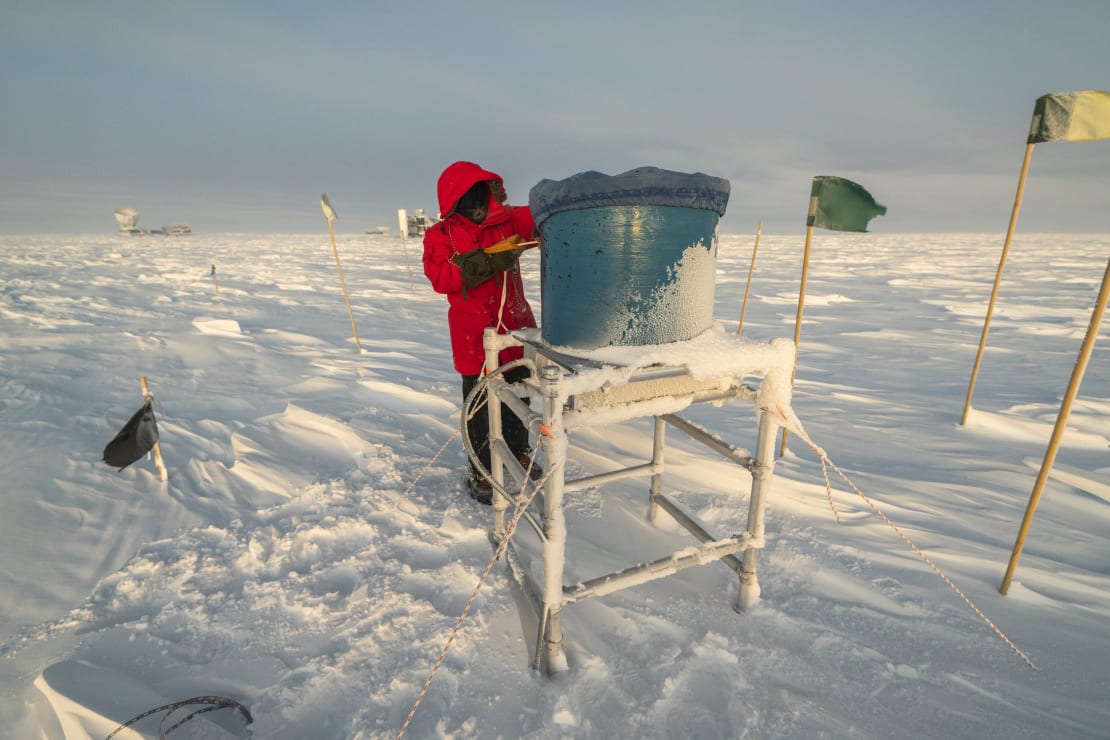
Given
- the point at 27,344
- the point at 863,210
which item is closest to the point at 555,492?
the point at 863,210

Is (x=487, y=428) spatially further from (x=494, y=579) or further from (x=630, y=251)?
(x=630, y=251)

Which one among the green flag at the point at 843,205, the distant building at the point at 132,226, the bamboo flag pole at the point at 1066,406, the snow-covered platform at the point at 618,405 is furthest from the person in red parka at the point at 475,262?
the distant building at the point at 132,226

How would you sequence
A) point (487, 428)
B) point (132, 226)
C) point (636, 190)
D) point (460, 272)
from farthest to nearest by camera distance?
point (132, 226) → point (487, 428) → point (460, 272) → point (636, 190)

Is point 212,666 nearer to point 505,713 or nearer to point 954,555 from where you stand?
point 505,713

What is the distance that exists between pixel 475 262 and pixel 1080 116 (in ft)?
8.71

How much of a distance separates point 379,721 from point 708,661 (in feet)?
3.99

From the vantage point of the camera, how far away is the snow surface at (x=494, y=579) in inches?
64.6

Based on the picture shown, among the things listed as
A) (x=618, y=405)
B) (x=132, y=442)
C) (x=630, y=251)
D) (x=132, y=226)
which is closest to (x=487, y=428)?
(x=618, y=405)

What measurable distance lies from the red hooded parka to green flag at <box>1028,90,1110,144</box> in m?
2.35

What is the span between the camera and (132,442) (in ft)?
9.18

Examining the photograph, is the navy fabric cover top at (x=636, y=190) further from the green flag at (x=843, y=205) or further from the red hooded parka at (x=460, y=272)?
the green flag at (x=843, y=205)

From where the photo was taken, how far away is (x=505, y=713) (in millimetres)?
1633

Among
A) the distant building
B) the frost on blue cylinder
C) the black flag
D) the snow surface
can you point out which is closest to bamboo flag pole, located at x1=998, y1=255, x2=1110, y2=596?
the snow surface

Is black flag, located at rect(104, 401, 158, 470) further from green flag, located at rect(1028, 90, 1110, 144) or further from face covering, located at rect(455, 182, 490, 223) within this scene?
green flag, located at rect(1028, 90, 1110, 144)
